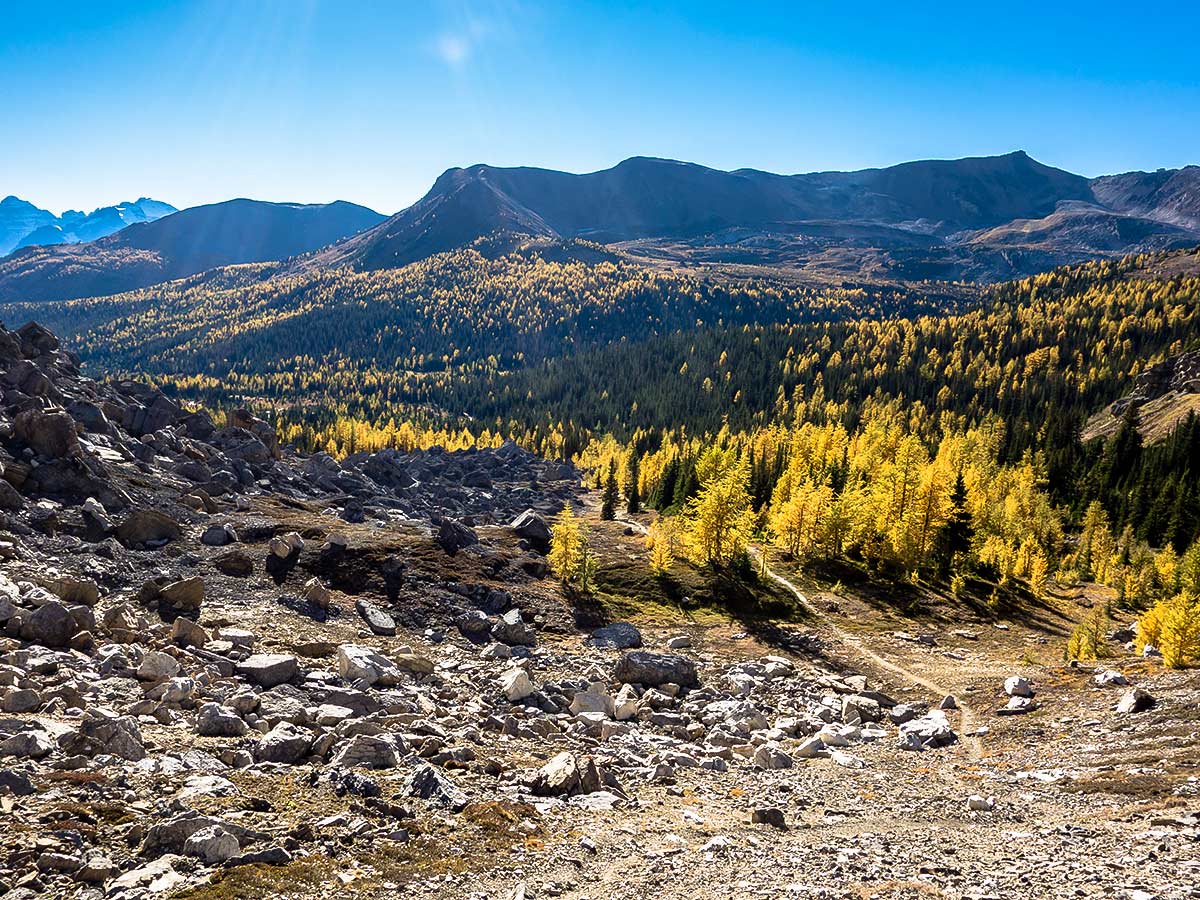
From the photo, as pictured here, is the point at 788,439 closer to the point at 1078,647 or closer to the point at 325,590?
the point at 1078,647

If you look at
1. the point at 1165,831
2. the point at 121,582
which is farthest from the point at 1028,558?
the point at 121,582

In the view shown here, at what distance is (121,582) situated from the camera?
139ft

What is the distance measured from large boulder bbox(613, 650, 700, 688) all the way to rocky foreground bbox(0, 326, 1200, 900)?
0.58 ft

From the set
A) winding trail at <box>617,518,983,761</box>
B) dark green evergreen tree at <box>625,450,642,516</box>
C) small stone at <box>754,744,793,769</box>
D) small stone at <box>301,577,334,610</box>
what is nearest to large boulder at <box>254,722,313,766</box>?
small stone at <box>754,744,793,769</box>

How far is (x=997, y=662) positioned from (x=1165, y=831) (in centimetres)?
3649

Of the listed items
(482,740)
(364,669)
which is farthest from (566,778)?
(364,669)

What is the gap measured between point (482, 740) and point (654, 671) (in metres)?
15.5

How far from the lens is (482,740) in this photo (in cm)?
2712

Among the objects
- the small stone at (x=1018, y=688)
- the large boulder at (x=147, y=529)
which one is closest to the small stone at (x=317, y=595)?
the large boulder at (x=147, y=529)

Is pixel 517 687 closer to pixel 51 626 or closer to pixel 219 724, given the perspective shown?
pixel 219 724

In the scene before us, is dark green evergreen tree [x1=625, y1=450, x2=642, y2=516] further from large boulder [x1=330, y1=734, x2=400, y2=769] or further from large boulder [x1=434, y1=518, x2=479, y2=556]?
large boulder [x1=330, y1=734, x2=400, y2=769]

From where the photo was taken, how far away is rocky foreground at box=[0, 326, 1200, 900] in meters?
16.4

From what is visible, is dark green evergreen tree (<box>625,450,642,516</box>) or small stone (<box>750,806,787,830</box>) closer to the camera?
small stone (<box>750,806,787,830</box>)

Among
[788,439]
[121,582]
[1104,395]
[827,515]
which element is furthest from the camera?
[1104,395]
